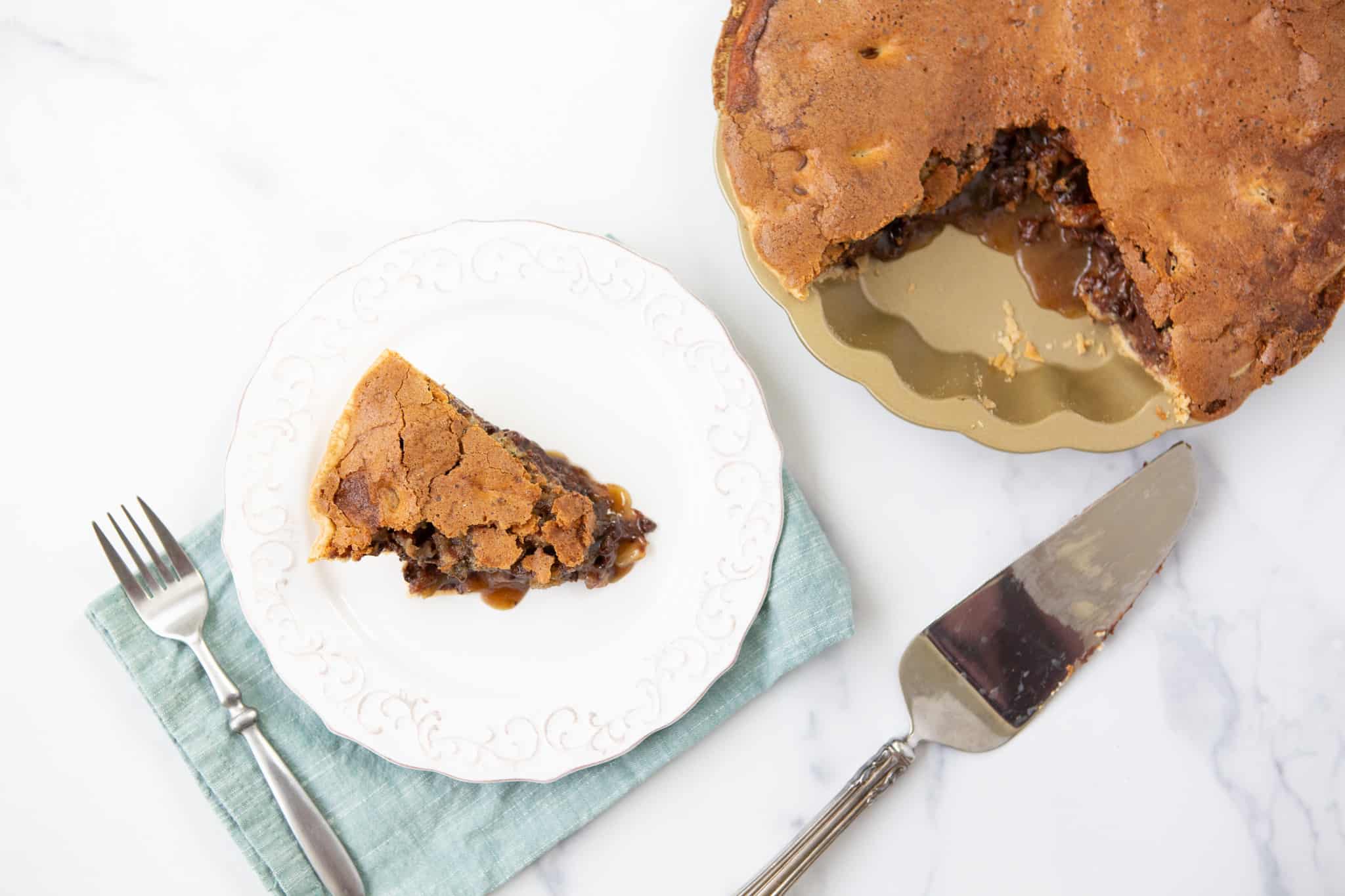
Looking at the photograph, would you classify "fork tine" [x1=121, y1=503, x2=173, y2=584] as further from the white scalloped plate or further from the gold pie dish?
the gold pie dish

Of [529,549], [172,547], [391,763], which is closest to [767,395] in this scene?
[529,549]

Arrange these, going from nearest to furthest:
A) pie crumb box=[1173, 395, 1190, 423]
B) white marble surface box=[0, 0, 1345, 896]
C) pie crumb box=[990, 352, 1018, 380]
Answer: pie crumb box=[1173, 395, 1190, 423]
pie crumb box=[990, 352, 1018, 380]
white marble surface box=[0, 0, 1345, 896]

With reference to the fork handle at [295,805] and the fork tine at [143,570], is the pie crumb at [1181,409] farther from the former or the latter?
the fork tine at [143,570]

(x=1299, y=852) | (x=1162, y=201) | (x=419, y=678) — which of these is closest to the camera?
(x=1162, y=201)

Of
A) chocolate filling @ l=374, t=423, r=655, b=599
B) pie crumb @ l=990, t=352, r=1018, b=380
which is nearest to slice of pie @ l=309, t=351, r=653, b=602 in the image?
chocolate filling @ l=374, t=423, r=655, b=599

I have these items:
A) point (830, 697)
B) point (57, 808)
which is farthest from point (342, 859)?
point (830, 697)

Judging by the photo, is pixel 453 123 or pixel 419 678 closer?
pixel 419 678

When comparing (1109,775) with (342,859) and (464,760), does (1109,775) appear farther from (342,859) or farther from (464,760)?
(342,859)

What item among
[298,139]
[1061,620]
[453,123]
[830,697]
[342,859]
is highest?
[298,139]
